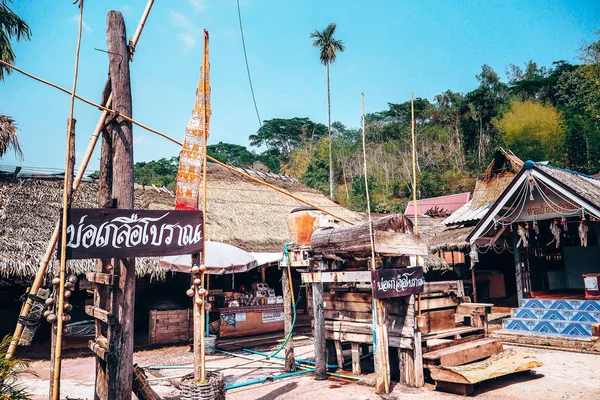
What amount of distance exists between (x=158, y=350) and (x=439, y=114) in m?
45.6

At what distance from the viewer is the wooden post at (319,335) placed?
7566 mm

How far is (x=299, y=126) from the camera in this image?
62.6 m

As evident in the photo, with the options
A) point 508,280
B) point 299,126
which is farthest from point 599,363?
point 299,126

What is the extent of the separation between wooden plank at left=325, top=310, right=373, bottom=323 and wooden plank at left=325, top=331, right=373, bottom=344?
25cm

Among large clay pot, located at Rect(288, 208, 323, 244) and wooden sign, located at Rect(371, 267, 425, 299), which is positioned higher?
large clay pot, located at Rect(288, 208, 323, 244)

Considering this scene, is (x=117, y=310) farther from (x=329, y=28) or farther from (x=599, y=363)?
(x=329, y=28)

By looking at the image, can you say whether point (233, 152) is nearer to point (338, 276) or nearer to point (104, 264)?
point (338, 276)

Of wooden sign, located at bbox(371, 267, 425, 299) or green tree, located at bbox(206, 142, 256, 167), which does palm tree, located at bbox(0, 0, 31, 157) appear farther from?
green tree, located at bbox(206, 142, 256, 167)

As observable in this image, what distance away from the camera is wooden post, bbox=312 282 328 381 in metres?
7.57

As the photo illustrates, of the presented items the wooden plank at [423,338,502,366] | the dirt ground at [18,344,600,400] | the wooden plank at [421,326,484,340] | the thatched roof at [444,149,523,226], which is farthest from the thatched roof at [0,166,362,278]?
the wooden plank at [423,338,502,366]

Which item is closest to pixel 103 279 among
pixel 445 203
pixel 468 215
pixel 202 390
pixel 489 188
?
pixel 202 390

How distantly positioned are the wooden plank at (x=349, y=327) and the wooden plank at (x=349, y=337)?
6 centimetres

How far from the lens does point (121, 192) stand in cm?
537

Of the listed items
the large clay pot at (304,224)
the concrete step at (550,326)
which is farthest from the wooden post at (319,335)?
the concrete step at (550,326)
